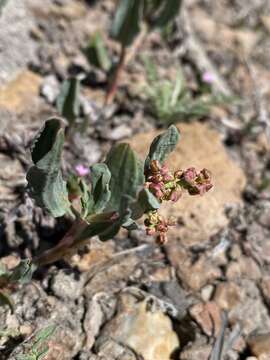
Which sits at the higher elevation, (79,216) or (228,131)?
(79,216)

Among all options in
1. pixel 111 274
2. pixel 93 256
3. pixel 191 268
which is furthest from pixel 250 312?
pixel 93 256

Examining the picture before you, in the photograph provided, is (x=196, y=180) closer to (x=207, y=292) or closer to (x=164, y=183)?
(x=164, y=183)

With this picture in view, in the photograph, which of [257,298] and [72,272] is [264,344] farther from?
[72,272]

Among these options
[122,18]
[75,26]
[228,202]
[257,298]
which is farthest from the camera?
[75,26]

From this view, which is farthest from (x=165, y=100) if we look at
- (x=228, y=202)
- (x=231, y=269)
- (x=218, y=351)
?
(x=218, y=351)

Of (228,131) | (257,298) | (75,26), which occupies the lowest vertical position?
(257,298)

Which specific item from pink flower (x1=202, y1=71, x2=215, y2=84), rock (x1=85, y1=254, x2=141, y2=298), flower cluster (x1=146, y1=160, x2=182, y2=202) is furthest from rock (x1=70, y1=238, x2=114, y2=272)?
pink flower (x1=202, y1=71, x2=215, y2=84)

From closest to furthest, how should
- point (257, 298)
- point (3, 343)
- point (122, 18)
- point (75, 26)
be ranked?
point (3, 343) → point (257, 298) → point (122, 18) → point (75, 26)

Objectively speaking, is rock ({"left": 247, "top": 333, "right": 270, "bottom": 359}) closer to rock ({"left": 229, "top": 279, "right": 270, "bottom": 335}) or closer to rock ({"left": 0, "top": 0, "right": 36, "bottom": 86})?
rock ({"left": 229, "top": 279, "right": 270, "bottom": 335})
